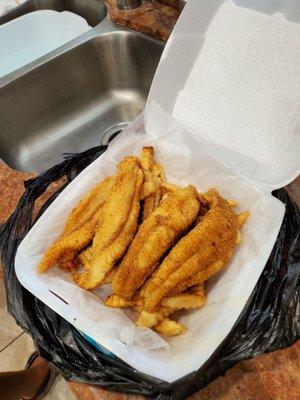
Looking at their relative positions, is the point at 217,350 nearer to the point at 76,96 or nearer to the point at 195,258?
the point at 195,258

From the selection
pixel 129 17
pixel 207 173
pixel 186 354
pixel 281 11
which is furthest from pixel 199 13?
pixel 186 354

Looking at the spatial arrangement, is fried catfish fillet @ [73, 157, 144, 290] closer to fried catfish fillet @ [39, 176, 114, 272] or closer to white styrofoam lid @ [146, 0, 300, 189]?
fried catfish fillet @ [39, 176, 114, 272]

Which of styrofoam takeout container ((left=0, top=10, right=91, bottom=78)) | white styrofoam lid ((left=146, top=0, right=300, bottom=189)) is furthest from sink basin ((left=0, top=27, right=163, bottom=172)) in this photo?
white styrofoam lid ((left=146, top=0, right=300, bottom=189))

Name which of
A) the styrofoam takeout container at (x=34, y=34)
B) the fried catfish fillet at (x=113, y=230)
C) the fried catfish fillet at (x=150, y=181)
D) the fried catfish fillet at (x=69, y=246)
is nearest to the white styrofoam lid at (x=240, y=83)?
the fried catfish fillet at (x=150, y=181)

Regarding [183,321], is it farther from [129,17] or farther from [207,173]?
[129,17]

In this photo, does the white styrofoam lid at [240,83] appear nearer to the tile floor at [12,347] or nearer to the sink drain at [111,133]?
the sink drain at [111,133]

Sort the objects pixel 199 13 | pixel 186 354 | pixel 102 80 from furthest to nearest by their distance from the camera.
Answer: pixel 102 80, pixel 199 13, pixel 186 354
